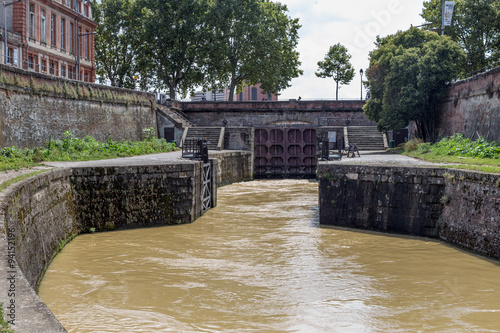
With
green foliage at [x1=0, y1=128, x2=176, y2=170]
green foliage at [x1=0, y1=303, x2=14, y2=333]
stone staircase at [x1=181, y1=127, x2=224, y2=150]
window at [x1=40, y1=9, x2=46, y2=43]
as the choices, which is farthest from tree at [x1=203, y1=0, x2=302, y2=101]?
green foliage at [x1=0, y1=303, x2=14, y2=333]

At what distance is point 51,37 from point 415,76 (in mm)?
22407

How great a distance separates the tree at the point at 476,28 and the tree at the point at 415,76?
8758 millimetres

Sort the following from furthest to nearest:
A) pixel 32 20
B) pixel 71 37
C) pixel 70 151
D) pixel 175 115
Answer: pixel 71 37, pixel 175 115, pixel 32 20, pixel 70 151

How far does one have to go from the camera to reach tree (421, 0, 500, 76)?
33.3 meters

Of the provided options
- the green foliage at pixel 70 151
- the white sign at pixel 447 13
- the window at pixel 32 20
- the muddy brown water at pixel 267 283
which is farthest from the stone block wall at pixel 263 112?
the muddy brown water at pixel 267 283

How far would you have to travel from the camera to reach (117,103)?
27406 millimetres

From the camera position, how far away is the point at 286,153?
98.3ft

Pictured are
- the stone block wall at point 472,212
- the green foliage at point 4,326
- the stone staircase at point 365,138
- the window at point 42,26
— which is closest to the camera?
the green foliage at point 4,326

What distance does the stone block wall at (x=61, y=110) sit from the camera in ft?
60.9

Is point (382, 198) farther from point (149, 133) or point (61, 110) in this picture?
point (149, 133)

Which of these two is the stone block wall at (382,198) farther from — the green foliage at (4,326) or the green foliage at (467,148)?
the green foliage at (4,326)

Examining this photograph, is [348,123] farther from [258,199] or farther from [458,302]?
[458,302]

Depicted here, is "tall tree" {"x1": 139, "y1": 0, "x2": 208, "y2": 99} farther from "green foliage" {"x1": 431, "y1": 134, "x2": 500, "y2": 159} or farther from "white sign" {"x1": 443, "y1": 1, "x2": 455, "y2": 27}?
"green foliage" {"x1": 431, "y1": 134, "x2": 500, "y2": 159}

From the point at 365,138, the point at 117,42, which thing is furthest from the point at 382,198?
the point at 117,42
